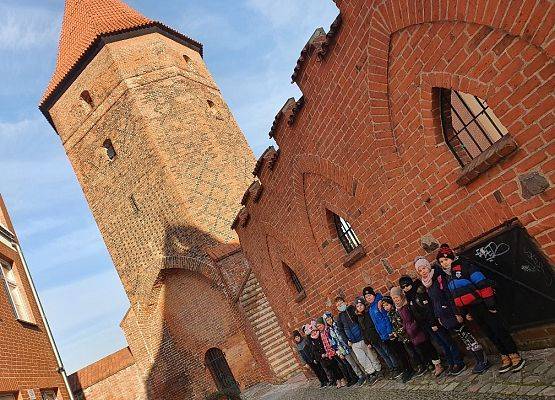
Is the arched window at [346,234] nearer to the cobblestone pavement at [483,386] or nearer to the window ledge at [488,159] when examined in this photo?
the cobblestone pavement at [483,386]

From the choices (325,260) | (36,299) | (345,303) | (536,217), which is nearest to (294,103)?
(325,260)

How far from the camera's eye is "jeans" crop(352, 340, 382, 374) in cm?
660

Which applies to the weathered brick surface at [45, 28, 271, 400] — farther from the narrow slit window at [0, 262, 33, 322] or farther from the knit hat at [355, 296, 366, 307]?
the knit hat at [355, 296, 366, 307]

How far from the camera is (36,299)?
34.4 feet

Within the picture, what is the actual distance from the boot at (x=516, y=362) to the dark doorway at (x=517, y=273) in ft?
1.11

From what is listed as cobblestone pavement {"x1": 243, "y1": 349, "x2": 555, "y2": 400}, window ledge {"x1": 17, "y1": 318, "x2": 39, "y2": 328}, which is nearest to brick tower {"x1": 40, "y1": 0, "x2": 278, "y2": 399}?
window ledge {"x1": 17, "y1": 318, "x2": 39, "y2": 328}

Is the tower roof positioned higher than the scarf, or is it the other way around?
the tower roof

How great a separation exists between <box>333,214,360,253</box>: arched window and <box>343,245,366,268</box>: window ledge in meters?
0.21

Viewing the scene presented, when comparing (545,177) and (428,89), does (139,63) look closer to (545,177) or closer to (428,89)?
(428,89)

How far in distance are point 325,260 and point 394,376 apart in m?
2.05

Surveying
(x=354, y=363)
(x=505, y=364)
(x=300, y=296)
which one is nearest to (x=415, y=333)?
(x=505, y=364)

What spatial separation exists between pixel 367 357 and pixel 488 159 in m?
4.03

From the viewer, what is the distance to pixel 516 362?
3.93 metres

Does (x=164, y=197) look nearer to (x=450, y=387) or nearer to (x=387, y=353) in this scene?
(x=387, y=353)
